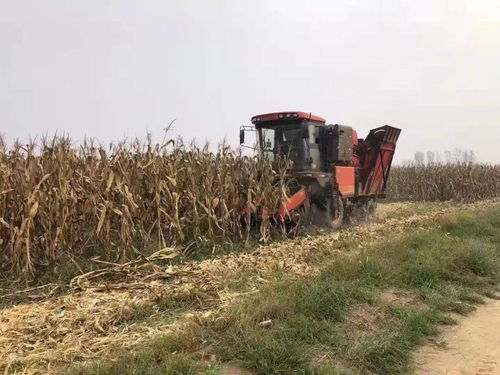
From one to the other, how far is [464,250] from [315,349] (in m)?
4.24

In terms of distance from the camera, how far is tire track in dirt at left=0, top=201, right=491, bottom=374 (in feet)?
12.0

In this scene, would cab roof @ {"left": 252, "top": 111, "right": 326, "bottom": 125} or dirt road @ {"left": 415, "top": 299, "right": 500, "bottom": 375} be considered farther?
cab roof @ {"left": 252, "top": 111, "right": 326, "bottom": 125}

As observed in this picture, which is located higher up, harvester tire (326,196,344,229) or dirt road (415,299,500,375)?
harvester tire (326,196,344,229)

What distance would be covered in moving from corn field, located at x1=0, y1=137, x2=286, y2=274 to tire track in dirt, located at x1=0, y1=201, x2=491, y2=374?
1.28 meters

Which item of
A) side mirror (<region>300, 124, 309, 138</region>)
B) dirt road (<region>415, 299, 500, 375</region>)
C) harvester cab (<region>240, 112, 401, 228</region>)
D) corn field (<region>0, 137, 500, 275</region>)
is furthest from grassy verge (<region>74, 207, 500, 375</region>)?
side mirror (<region>300, 124, 309, 138</region>)

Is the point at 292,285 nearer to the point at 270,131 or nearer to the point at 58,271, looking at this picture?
the point at 58,271

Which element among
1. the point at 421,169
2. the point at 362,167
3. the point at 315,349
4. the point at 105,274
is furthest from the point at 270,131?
the point at 421,169

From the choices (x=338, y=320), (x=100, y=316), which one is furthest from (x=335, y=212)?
(x=100, y=316)

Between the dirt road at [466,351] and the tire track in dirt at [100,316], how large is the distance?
1.97 m

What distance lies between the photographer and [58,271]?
6.38 m

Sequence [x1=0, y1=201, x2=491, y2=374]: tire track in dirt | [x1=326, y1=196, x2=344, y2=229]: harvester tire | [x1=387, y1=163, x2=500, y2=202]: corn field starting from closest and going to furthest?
[x1=0, y1=201, x2=491, y2=374]: tire track in dirt → [x1=326, y1=196, x2=344, y2=229]: harvester tire → [x1=387, y1=163, x2=500, y2=202]: corn field

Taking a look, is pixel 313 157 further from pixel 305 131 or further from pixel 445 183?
pixel 445 183

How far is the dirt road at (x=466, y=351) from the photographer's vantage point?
3.88 m

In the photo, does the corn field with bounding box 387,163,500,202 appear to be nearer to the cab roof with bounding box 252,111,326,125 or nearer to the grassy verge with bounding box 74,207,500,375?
the cab roof with bounding box 252,111,326,125
